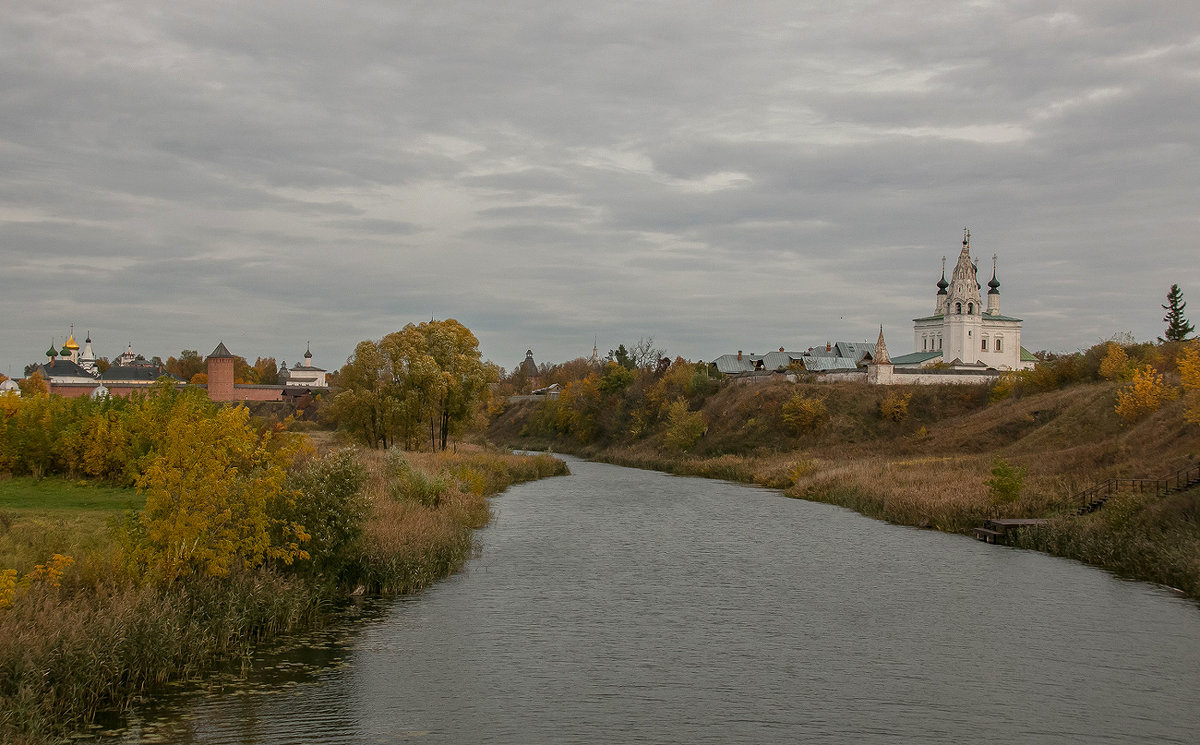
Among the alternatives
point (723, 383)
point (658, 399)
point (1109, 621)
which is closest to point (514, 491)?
point (1109, 621)

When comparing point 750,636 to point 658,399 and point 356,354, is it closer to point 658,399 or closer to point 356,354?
point 356,354

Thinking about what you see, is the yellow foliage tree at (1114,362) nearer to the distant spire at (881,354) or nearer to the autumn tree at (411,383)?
the distant spire at (881,354)

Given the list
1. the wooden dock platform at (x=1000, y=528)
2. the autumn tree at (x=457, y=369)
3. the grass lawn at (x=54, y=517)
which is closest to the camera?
the grass lawn at (x=54, y=517)

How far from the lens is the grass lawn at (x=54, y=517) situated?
66.2 ft

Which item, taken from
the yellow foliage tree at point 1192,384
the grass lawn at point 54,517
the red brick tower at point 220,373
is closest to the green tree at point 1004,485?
the yellow foliage tree at point 1192,384

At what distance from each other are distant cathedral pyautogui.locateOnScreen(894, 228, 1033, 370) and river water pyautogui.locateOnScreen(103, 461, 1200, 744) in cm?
10670

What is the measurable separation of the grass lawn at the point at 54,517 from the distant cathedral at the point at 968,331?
11576cm

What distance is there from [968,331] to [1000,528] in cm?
10294

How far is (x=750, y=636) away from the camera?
23328 mm

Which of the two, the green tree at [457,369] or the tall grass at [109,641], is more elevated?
the green tree at [457,369]

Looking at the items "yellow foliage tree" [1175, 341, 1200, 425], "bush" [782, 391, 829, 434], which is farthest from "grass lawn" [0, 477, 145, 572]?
"bush" [782, 391, 829, 434]

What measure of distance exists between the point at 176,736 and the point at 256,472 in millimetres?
7377

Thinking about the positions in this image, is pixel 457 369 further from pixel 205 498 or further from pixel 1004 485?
pixel 205 498

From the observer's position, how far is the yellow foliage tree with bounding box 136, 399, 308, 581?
1934 cm
